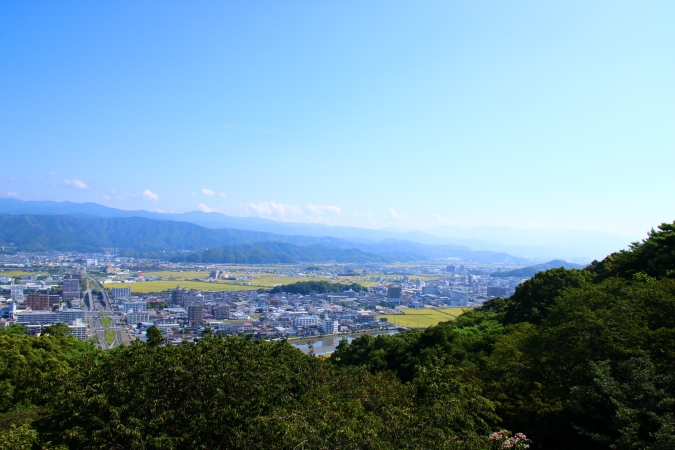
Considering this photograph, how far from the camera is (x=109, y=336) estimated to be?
21703 millimetres

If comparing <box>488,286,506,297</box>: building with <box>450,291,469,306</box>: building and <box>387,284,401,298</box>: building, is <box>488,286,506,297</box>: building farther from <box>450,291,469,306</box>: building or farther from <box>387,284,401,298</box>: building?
<box>387,284,401,298</box>: building

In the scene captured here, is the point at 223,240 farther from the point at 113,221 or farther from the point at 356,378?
the point at 356,378

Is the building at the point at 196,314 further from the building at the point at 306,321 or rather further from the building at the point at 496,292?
the building at the point at 496,292

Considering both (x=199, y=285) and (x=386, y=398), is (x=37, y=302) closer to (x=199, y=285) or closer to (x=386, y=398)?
(x=199, y=285)

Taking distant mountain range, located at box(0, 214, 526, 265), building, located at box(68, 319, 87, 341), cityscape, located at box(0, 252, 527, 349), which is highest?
distant mountain range, located at box(0, 214, 526, 265)

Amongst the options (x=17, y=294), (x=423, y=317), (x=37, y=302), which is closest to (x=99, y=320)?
(x=37, y=302)

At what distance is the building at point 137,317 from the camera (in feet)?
85.6

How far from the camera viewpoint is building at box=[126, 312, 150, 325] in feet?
85.6

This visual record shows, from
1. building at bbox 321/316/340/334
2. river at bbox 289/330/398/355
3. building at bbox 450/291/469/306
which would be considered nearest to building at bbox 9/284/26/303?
building at bbox 321/316/340/334

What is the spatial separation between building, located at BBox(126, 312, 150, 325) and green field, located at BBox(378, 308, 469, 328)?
1419cm

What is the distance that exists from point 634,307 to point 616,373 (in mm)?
1681

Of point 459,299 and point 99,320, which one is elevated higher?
point 459,299

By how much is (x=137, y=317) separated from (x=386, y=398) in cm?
2494

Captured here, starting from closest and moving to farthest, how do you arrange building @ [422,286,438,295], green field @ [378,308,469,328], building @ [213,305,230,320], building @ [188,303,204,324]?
building @ [188,303,204,324]
green field @ [378,308,469,328]
building @ [213,305,230,320]
building @ [422,286,438,295]
